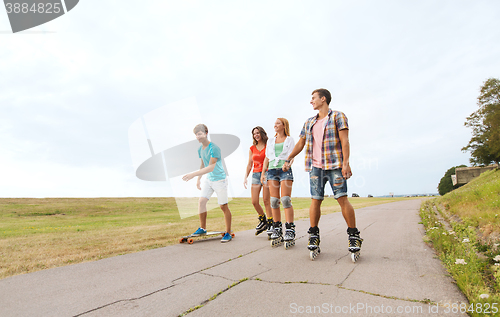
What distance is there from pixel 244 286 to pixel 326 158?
2228mm

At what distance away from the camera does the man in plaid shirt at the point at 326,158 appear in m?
3.80

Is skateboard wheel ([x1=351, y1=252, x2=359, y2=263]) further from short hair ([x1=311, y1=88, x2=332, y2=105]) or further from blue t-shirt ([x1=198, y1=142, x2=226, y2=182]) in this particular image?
blue t-shirt ([x1=198, y1=142, x2=226, y2=182])

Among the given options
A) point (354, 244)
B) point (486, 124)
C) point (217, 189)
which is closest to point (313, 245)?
point (354, 244)

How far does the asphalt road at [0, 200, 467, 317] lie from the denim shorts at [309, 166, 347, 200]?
3.10 feet

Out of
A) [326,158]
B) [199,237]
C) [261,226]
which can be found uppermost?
[326,158]

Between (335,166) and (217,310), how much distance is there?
2.58 metres

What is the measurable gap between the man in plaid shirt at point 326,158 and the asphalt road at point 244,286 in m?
0.48

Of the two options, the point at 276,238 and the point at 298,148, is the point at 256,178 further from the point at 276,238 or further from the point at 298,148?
the point at 298,148

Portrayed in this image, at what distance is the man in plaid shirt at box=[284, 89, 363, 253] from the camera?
3.80 meters

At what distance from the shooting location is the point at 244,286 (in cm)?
269

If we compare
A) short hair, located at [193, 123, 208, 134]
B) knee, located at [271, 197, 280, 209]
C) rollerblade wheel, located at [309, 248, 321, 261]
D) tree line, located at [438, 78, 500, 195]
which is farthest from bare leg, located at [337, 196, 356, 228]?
tree line, located at [438, 78, 500, 195]

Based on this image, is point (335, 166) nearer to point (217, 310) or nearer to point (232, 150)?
point (217, 310)

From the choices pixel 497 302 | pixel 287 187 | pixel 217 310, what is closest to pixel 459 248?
pixel 497 302

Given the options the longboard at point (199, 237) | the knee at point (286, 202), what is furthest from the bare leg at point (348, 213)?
the longboard at point (199, 237)
